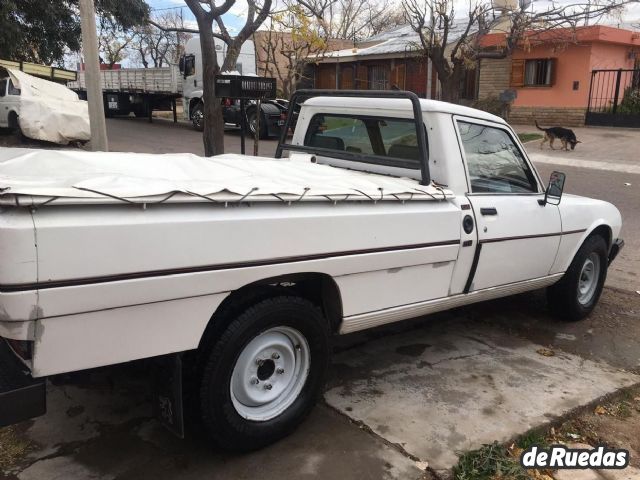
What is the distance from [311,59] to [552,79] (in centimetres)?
1140

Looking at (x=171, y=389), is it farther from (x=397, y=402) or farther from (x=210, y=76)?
(x=210, y=76)

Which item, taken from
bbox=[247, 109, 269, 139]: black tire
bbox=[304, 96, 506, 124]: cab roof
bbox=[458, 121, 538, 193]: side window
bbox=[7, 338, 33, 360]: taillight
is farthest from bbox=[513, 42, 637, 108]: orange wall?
bbox=[7, 338, 33, 360]: taillight

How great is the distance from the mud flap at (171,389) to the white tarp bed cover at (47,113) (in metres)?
15.1

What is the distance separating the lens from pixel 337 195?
2992mm

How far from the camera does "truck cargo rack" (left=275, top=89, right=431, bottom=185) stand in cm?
362

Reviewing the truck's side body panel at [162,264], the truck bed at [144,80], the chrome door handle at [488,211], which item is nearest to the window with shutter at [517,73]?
the truck bed at [144,80]

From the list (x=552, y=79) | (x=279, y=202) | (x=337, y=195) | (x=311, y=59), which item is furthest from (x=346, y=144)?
(x=311, y=59)

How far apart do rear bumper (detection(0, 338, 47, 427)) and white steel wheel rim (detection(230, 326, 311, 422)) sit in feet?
2.83

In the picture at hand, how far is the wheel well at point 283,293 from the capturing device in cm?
272

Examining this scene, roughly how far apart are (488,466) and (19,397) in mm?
2199

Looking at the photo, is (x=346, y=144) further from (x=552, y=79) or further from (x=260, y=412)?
(x=552, y=79)

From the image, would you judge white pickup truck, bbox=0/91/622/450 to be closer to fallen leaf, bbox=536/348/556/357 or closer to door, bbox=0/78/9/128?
fallen leaf, bbox=536/348/556/357

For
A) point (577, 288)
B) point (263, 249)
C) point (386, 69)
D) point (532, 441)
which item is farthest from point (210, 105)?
point (386, 69)

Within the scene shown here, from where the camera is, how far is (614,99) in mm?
20203
